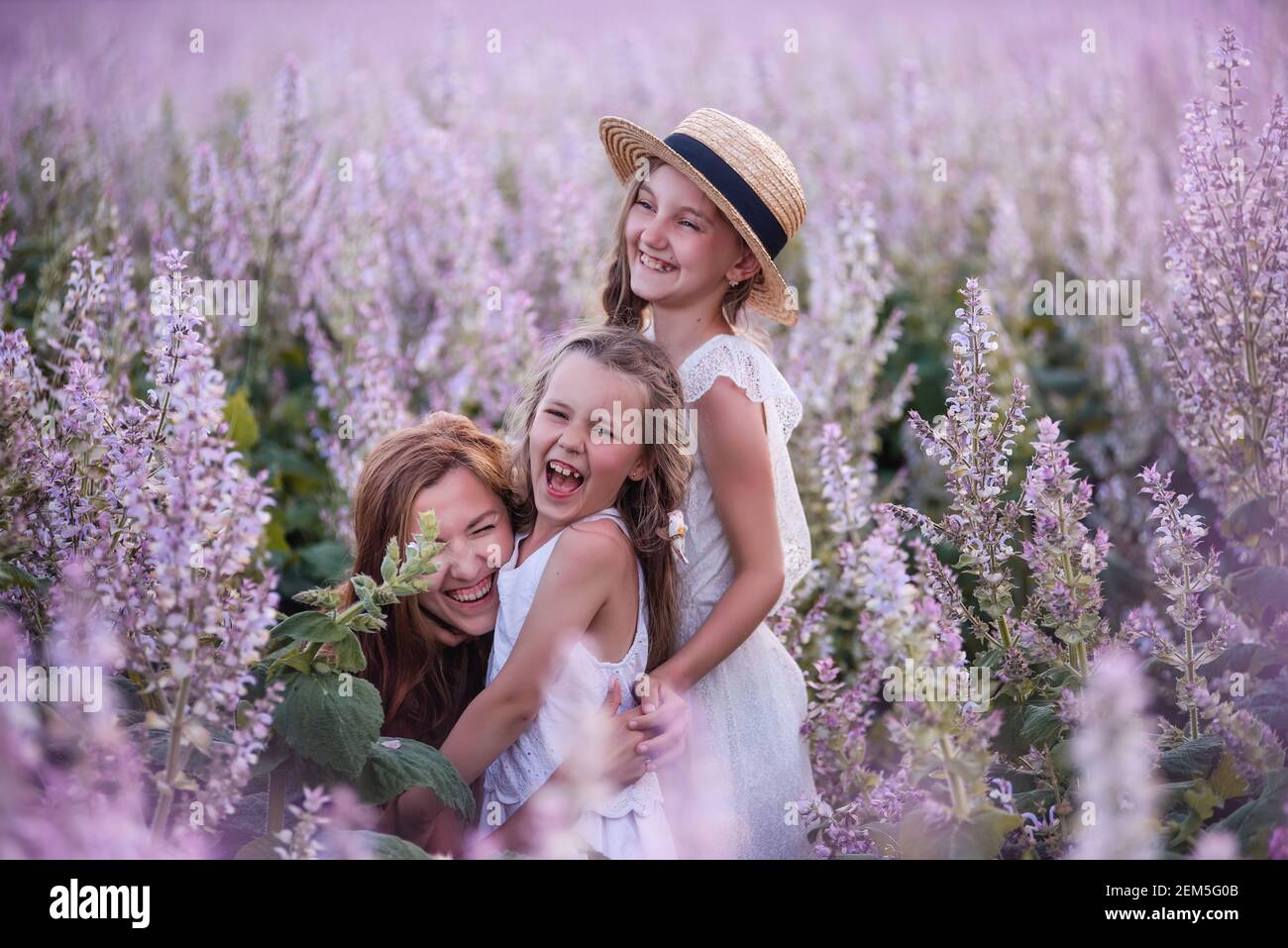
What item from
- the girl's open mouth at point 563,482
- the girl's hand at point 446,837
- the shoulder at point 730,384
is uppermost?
the shoulder at point 730,384

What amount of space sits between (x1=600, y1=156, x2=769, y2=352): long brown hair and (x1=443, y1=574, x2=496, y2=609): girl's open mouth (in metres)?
0.69

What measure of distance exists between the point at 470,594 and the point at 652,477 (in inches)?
18.3

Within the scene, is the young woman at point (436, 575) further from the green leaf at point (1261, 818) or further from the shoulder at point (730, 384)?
the green leaf at point (1261, 818)

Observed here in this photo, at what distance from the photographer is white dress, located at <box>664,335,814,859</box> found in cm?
269

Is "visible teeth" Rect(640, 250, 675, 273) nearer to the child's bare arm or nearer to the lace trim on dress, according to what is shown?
the lace trim on dress

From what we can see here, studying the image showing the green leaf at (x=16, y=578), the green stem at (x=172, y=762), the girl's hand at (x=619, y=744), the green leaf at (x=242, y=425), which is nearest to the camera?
the green stem at (x=172, y=762)

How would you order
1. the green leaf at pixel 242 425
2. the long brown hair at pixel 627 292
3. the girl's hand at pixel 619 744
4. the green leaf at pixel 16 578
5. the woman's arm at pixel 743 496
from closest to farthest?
1. the green leaf at pixel 16 578
2. the girl's hand at pixel 619 744
3. the woman's arm at pixel 743 496
4. the long brown hair at pixel 627 292
5. the green leaf at pixel 242 425

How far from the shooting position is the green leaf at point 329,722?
1.93 meters

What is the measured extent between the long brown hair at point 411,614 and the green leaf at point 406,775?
1.74 feet

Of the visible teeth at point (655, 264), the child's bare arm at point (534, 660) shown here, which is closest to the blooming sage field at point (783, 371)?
the child's bare arm at point (534, 660)

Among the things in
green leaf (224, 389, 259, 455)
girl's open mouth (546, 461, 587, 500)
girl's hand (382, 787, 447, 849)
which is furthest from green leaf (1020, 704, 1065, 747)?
green leaf (224, 389, 259, 455)
